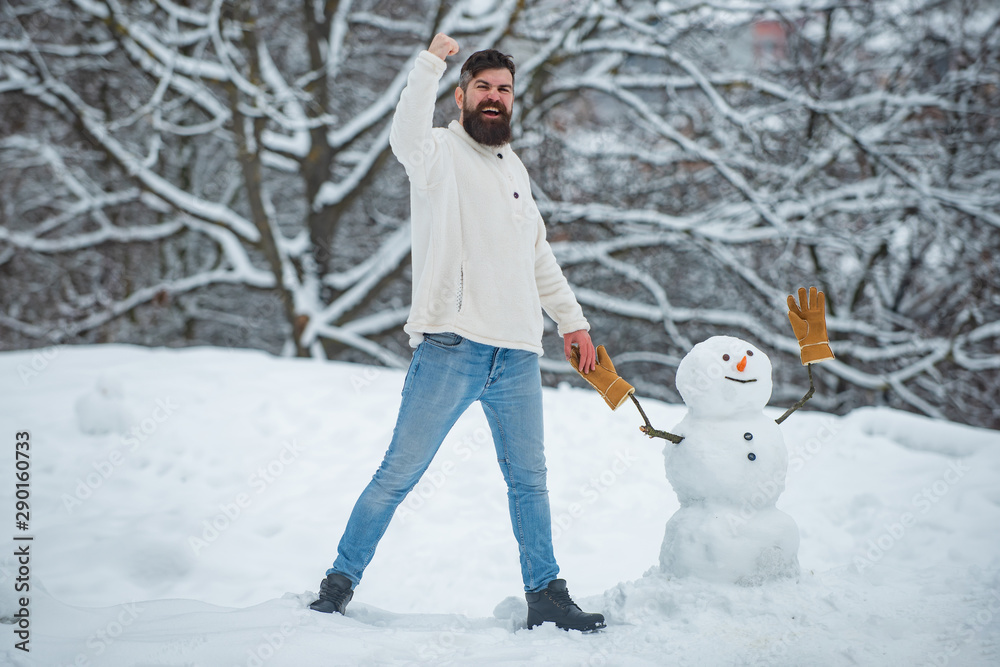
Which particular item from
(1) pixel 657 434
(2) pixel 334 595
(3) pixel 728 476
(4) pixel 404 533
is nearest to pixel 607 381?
(1) pixel 657 434

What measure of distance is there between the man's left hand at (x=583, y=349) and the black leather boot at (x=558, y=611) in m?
0.74

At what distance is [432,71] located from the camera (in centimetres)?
198

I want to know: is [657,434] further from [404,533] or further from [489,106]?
[404,533]

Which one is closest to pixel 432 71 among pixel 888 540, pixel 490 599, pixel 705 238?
pixel 490 599

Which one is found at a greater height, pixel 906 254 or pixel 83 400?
pixel 906 254

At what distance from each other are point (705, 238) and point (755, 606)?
5541 mm

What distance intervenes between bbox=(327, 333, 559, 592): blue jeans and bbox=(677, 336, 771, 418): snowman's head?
571 millimetres

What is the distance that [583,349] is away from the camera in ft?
8.06

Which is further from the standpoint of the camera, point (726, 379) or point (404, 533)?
point (404, 533)

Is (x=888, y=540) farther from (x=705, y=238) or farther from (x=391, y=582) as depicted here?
(x=705, y=238)

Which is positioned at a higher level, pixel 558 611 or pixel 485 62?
pixel 485 62

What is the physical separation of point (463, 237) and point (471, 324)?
0.29 meters

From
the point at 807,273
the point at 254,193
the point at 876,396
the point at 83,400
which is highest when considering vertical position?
the point at 254,193

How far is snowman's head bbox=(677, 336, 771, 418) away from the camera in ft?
7.79
